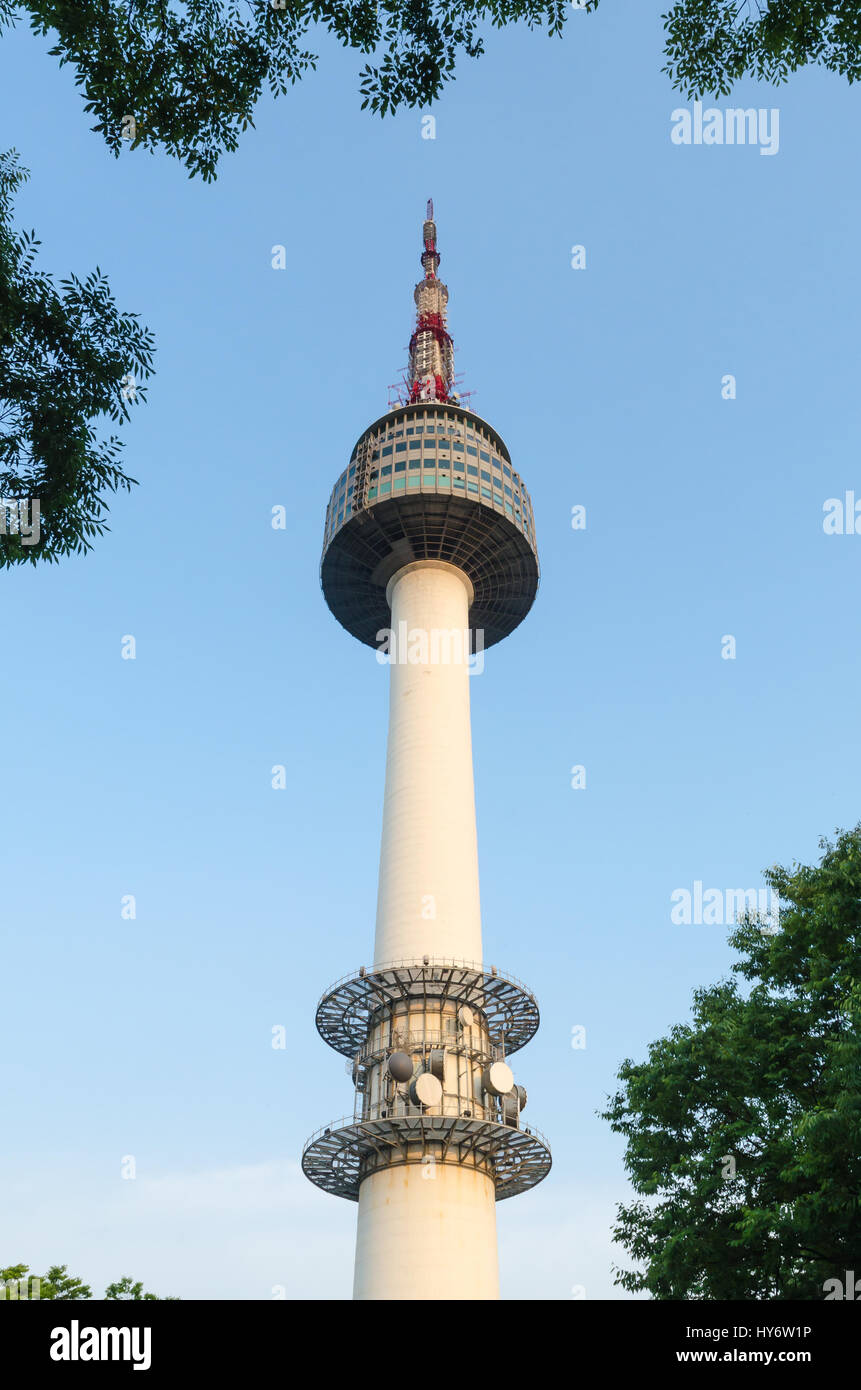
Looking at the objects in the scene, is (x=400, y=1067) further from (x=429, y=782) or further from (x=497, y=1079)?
(x=429, y=782)

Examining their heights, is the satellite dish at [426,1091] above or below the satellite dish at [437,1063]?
below

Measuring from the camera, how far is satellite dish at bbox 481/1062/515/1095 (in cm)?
5869

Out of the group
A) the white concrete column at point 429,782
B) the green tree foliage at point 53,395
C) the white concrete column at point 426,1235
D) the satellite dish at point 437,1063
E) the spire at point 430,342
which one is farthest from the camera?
the spire at point 430,342

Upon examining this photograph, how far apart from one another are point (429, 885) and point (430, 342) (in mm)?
51704

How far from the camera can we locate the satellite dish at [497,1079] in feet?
193

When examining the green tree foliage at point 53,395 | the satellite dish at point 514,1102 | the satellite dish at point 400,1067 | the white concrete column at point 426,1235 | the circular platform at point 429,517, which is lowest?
the white concrete column at point 426,1235

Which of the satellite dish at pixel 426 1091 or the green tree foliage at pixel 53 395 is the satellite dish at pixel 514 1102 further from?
the green tree foliage at pixel 53 395

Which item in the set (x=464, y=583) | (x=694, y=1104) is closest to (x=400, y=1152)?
(x=694, y=1104)

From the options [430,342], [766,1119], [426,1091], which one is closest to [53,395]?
[766,1119]

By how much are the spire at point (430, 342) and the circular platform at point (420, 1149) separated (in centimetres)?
5713

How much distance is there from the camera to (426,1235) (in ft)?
175

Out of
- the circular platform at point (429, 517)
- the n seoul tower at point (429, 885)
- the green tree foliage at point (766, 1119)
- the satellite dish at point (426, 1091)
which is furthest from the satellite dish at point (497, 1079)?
the circular platform at point (429, 517)

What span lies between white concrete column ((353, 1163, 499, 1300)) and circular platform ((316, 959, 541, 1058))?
8.68 metres
